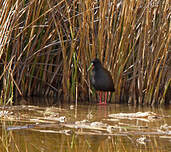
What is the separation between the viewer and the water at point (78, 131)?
2.85 m

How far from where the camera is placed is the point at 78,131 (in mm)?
3328

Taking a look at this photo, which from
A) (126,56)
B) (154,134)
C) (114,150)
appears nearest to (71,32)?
(126,56)

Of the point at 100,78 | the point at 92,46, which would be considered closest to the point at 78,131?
the point at 92,46

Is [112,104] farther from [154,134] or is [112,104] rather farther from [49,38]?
[154,134]

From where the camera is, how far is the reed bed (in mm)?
5090

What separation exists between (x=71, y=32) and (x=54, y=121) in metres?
1.65

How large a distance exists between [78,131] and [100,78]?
2.19 m

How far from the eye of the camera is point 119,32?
516 centimetres

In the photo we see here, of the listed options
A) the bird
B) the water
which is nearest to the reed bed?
the bird

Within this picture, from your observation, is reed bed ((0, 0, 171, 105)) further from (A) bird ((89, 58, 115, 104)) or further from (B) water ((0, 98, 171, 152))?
(B) water ((0, 98, 171, 152))

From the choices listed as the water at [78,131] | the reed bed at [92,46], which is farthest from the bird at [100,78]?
the water at [78,131]

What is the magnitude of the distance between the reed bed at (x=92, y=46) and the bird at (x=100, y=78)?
0.09 m

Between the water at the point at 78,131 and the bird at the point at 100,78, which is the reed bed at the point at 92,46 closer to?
the bird at the point at 100,78

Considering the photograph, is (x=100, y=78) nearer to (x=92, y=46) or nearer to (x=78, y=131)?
(x=92, y=46)
